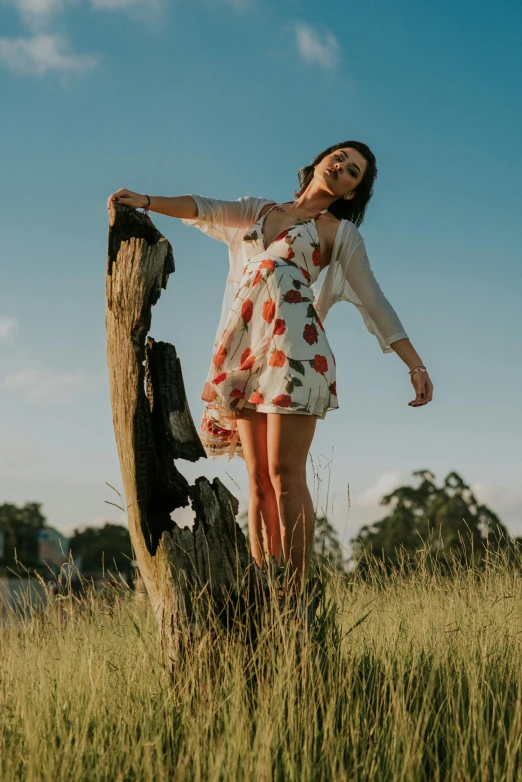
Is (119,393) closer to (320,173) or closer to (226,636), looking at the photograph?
(226,636)

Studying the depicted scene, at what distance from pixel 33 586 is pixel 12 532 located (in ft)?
149

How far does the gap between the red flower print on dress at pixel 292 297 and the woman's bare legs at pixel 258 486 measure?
0.54 meters

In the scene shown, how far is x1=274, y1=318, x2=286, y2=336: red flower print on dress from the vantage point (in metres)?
3.52

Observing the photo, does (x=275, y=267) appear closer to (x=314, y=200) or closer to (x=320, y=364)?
(x=320, y=364)

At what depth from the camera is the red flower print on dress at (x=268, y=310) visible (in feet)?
11.7

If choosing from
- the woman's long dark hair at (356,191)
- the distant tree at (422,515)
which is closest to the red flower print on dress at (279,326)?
the woman's long dark hair at (356,191)

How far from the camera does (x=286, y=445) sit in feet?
11.2

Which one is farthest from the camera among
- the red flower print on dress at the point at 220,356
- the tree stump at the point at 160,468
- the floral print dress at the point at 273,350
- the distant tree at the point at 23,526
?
the distant tree at the point at 23,526

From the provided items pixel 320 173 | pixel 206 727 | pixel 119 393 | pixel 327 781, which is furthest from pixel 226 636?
pixel 320 173

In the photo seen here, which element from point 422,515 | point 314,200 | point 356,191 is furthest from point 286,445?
point 422,515

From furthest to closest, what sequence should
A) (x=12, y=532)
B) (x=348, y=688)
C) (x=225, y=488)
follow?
(x=12, y=532), (x=225, y=488), (x=348, y=688)

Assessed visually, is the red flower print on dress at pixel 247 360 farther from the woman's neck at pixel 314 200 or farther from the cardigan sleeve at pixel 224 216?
the woman's neck at pixel 314 200

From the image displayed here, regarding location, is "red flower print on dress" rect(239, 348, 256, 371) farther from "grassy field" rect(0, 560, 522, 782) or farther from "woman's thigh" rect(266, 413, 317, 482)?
"grassy field" rect(0, 560, 522, 782)

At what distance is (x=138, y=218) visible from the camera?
3.18 meters
